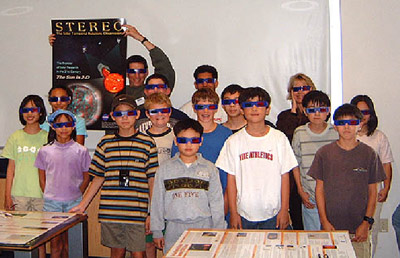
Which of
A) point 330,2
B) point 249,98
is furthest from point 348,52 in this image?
point 249,98

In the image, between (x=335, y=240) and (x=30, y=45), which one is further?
(x=30, y=45)

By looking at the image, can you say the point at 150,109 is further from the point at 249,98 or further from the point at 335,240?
the point at 335,240

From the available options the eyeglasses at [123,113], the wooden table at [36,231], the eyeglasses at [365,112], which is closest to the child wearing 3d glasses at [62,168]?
the eyeglasses at [123,113]

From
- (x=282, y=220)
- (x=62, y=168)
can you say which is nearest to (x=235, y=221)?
(x=282, y=220)

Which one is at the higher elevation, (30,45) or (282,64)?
(30,45)

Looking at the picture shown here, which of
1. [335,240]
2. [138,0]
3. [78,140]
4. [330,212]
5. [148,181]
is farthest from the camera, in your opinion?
[138,0]

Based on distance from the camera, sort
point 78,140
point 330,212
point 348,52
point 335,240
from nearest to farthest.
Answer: point 335,240 → point 330,212 → point 78,140 → point 348,52

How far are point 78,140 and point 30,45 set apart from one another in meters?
1.84

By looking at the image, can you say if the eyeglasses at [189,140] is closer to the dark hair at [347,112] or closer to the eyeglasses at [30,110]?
the dark hair at [347,112]

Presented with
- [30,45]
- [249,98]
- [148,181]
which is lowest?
[148,181]

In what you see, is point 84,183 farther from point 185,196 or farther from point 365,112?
point 365,112

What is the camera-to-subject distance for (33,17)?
5.62 m

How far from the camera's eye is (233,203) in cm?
333

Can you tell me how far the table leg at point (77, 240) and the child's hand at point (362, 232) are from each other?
6.20 feet
